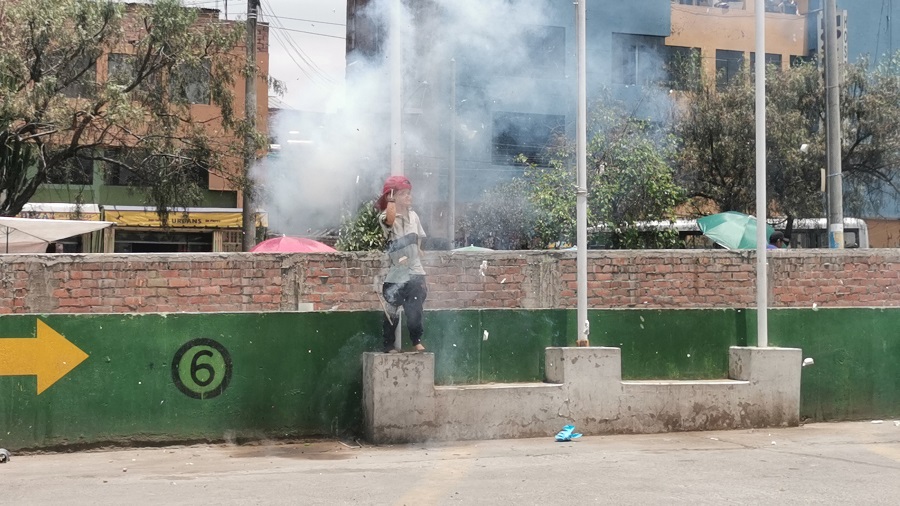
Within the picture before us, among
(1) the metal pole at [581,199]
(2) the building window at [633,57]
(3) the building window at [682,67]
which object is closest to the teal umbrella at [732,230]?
(2) the building window at [633,57]

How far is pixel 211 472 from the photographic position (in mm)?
6723

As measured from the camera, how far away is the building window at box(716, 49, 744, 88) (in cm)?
2442

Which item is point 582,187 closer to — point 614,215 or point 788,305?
point 788,305

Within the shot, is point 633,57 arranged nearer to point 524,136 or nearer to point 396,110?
point 524,136

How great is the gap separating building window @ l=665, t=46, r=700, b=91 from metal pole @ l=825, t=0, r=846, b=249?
6.81 m

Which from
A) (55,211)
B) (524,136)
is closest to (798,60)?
(524,136)

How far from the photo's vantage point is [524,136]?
1605 centimetres

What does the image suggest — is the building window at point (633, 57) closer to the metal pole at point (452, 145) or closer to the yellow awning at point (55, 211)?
the metal pole at point (452, 145)

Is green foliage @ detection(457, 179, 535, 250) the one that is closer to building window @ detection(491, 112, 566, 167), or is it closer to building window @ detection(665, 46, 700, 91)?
building window @ detection(491, 112, 566, 167)

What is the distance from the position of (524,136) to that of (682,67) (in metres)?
8.37

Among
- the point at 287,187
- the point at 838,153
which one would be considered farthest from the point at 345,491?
the point at 838,153

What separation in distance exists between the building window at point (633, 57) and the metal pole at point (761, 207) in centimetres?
499

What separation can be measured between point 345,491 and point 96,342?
3098 mm

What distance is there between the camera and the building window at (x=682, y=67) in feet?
71.8
